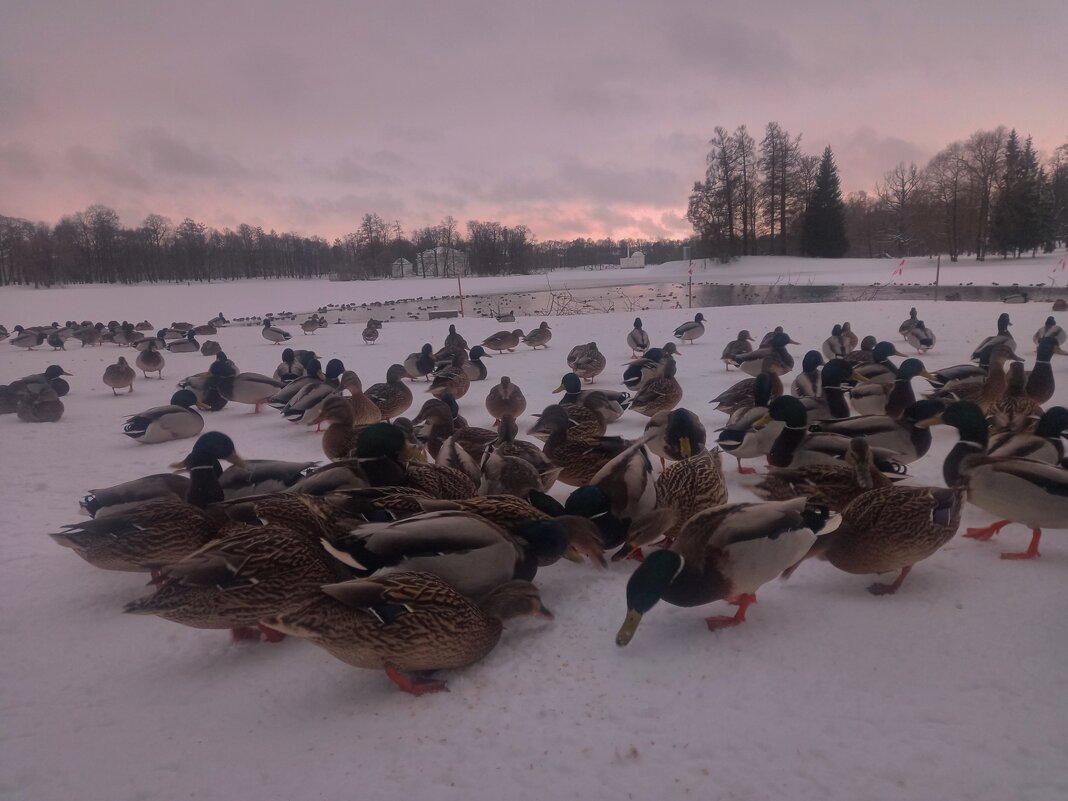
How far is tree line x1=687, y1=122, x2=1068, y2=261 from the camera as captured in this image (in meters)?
43.4

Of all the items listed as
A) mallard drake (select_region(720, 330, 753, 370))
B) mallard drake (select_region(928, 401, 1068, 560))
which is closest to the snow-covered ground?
mallard drake (select_region(720, 330, 753, 370))

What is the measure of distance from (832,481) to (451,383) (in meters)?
6.66

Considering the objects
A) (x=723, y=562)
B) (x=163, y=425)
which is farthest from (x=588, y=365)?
(x=723, y=562)

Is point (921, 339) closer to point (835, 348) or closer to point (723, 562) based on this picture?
point (835, 348)

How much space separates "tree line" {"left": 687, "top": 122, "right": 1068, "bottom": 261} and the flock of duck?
48.2 meters

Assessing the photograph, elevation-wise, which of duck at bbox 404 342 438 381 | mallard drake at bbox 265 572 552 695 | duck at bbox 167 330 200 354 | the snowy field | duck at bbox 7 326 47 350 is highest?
duck at bbox 7 326 47 350

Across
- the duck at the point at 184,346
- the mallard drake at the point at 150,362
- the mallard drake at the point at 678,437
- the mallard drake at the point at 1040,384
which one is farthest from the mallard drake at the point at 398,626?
the duck at the point at 184,346

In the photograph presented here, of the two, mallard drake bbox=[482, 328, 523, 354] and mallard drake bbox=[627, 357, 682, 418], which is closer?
mallard drake bbox=[627, 357, 682, 418]

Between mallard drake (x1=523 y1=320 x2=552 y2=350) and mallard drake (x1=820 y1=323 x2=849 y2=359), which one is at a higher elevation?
mallard drake (x1=523 y1=320 x2=552 y2=350)

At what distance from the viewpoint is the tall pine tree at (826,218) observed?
50750 mm

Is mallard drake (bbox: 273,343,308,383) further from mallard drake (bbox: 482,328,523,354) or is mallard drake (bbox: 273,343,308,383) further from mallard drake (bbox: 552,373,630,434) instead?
mallard drake (bbox: 552,373,630,434)

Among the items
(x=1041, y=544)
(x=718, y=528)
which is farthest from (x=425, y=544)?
(x=1041, y=544)

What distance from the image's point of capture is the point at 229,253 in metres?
80.1

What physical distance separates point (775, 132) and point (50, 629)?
58.0m
